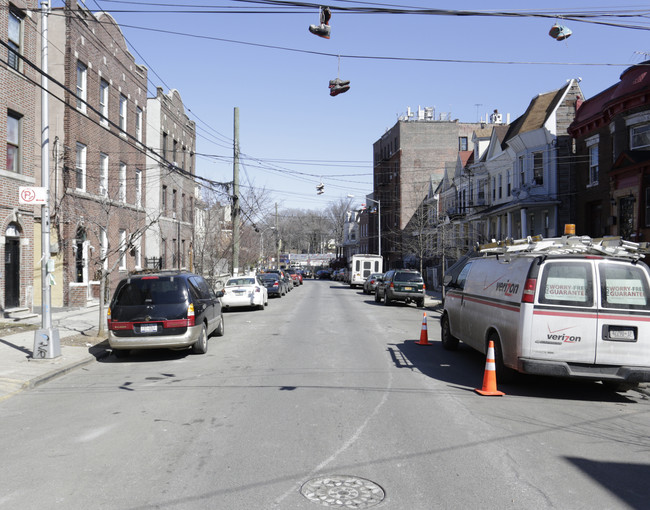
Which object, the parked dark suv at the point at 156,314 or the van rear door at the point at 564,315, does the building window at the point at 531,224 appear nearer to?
the parked dark suv at the point at 156,314

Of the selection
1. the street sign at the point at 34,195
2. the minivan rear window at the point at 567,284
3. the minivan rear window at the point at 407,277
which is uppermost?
the street sign at the point at 34,195

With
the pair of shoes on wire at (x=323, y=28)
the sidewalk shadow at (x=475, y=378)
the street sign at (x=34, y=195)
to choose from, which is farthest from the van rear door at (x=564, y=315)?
the street sign at (x=34, y=195)

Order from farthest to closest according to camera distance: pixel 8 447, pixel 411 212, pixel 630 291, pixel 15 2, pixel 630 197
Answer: pixel 411 212 < pixel 630 197 < pixel 15 2 < pixel 630 291 < pixel 8 447

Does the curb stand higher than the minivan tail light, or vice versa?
the minivan tail light

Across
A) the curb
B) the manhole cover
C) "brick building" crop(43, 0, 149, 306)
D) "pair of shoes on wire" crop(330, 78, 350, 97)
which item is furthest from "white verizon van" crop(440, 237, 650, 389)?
"brick building" crop(43, 0, 149, 306)

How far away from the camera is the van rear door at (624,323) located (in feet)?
24.7

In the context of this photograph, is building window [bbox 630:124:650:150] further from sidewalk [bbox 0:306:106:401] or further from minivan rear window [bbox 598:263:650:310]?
sidewalk [bbox 0:306:106:401]

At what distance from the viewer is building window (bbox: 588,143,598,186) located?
1020 inches

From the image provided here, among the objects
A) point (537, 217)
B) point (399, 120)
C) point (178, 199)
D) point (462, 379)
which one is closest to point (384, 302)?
point (537, 217)

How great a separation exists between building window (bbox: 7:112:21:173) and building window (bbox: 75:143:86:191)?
3.92 meters

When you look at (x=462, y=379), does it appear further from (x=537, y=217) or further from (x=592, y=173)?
(x=537, y=217)

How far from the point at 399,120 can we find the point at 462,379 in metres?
56.2

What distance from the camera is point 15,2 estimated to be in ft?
53.5

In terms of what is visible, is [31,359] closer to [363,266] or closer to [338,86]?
[338,86]
